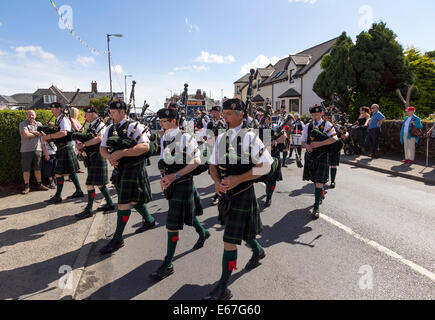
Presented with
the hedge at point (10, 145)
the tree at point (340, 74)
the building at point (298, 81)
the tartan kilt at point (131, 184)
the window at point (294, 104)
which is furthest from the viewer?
the window at point (294, 104)

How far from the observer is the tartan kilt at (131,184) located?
4277mm

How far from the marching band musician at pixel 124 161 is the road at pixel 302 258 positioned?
0.49 metres

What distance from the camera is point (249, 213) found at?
3.10 metres

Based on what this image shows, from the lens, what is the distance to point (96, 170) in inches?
219

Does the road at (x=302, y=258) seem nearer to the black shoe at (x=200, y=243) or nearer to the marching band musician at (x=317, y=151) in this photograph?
the black shoe at (x=200, y=243)

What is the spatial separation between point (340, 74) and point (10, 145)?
2059 cm

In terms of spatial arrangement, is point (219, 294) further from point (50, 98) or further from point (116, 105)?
point (50, 98)

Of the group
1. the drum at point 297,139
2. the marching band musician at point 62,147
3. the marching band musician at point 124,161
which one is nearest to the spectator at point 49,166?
the marching band musician at point 62,147

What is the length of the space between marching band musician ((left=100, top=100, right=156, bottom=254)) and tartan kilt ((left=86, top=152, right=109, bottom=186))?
1310mm

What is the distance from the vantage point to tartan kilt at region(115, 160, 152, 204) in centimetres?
428

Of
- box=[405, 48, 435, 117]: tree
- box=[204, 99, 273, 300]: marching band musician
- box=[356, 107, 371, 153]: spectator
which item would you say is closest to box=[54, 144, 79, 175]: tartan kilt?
box=[204, 99, 273, 300]: marching band musician

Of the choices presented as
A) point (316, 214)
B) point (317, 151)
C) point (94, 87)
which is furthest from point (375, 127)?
point (94, 87)
